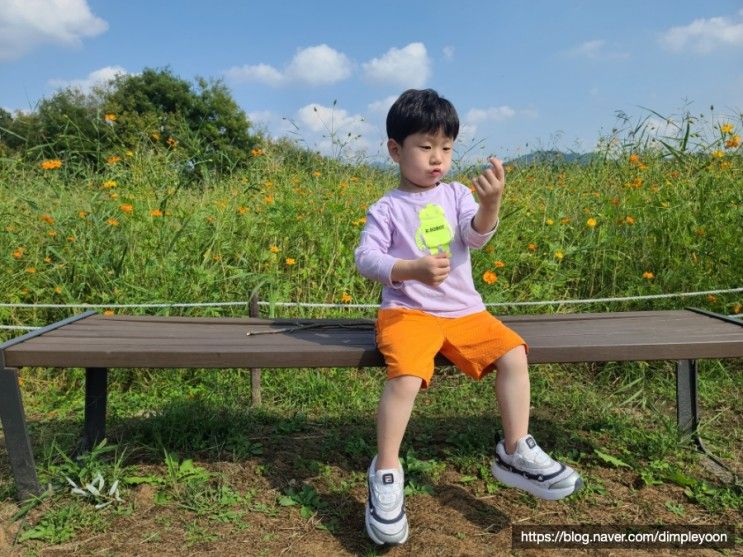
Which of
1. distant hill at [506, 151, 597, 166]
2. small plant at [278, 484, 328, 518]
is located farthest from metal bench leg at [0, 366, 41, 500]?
distant hill at [506, 151, 597, 166]

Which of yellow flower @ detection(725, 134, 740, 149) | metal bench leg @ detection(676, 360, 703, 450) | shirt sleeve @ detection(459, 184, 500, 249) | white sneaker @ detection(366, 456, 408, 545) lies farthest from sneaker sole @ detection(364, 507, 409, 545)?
yellow flower @ detection(725, 134, 740, 149)

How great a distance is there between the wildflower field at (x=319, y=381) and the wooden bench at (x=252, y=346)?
253mm

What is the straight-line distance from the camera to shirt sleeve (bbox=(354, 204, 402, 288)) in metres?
1.97

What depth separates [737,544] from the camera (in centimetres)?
191

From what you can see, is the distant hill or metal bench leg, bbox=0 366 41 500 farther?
the distant hill

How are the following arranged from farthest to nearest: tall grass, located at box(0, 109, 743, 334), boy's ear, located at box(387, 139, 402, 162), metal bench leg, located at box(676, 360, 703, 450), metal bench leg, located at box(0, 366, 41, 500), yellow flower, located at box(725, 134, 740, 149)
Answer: yellow flower, located at box(725, 134, 740, 149) → tall grass, located at box(0, 109, 743, 334) → metal bench leg, located at box(676, 360, 703, 450) → boy's ear, located at box(387, 139, 402, 162) → metal bench leg, located at box(0, 366, 41, 500)

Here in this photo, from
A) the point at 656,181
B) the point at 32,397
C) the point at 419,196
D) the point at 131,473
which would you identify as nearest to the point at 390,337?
the point at 419,196

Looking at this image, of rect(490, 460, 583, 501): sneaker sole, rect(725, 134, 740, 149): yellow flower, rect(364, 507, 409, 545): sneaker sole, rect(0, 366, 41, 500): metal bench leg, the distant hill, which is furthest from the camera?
the distant hill

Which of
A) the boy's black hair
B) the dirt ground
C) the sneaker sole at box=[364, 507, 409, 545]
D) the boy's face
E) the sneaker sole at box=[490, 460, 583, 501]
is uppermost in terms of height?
the boy's black hair

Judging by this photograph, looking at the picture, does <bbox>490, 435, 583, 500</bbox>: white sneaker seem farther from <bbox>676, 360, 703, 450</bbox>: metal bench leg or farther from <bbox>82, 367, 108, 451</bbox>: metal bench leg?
<bbox>82, 367, 108, 451</bbox>: metal bench leg

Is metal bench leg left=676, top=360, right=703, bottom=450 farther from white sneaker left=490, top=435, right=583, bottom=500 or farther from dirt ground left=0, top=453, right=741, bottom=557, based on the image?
white sneaker left=490, top=435, right=583, bottom=500

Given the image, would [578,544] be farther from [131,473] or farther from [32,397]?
[32,397]

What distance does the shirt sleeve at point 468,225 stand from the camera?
6.82ft

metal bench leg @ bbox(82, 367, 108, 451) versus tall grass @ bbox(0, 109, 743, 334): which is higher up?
tall grass @ bbox(0, 109, 743, 334)
